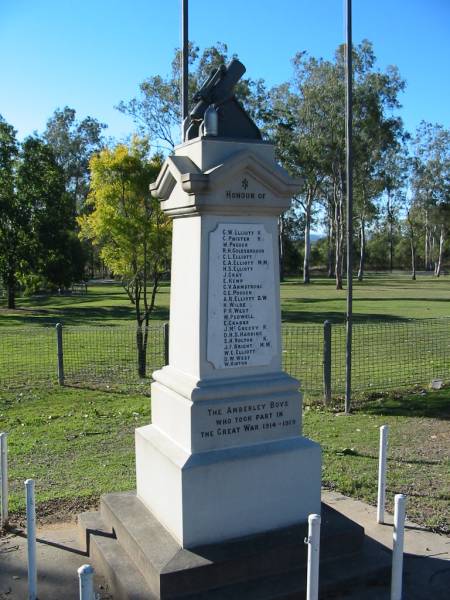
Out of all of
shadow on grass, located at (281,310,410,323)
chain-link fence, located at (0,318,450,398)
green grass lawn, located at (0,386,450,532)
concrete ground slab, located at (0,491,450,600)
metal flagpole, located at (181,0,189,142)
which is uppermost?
metal flagpole, located at (181,0,189,142)

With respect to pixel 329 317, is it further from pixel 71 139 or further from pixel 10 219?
pixel 71 139

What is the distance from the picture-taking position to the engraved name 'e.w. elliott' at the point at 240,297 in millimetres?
4605

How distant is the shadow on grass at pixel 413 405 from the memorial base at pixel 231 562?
486 cm

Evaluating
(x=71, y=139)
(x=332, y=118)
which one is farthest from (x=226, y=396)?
(x=71, y=139)

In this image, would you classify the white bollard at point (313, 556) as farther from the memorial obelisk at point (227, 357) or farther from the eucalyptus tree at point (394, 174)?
the eucalyptus tree at point (394, 174)

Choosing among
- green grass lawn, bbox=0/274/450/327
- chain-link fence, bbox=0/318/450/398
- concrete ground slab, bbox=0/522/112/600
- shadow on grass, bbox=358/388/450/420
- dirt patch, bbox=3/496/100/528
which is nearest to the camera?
concrete ground slab, bbox=0/522/112/600

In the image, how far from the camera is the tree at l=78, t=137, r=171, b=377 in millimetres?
12805

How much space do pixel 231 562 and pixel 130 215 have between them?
9799 mm

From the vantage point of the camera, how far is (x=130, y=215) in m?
13.1

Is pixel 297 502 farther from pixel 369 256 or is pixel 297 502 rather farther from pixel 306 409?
pixel 369 256

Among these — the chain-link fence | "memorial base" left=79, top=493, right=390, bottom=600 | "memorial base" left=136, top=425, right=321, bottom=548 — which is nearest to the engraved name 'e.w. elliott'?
"memorial base" left=136, top=425, right=321, bottom=548

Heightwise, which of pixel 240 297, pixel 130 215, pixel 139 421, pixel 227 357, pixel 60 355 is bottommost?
pixel 139 421

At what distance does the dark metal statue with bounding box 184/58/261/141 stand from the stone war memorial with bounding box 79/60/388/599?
0.01 metres

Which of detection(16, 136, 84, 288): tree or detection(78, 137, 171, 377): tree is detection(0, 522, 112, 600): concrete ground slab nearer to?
detection(78, 137, 171, 377): tree
